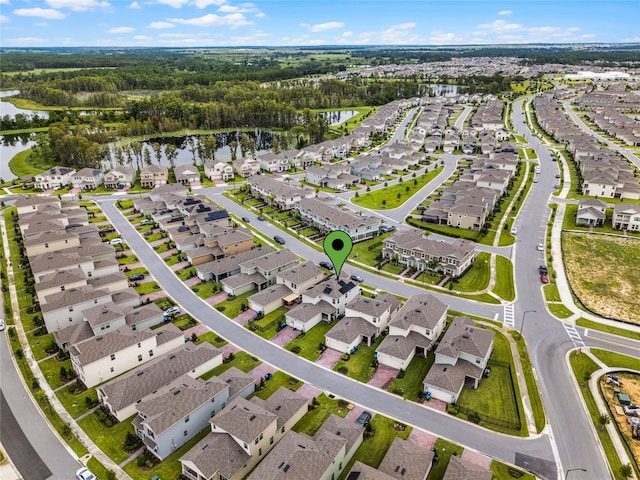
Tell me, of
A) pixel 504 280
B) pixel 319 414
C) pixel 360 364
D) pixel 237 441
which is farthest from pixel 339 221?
pixel 237 441

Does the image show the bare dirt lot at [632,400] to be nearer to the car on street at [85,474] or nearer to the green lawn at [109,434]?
the green lawn at [109,434]

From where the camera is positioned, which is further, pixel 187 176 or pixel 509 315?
pixel 187 176

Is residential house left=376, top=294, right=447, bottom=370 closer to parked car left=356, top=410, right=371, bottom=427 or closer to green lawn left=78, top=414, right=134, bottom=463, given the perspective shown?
parked car left=356, top=410, right=371, bottom=427

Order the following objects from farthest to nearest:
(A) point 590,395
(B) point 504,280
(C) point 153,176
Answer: (C) point 153,176
(B) point 504,280
(A) point 590,395

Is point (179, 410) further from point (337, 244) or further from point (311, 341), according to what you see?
point (337, 244)

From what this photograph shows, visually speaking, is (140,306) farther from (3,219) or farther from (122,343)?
(3,219)

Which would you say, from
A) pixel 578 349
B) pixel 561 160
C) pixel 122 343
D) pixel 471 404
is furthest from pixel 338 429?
pixel 561 160
